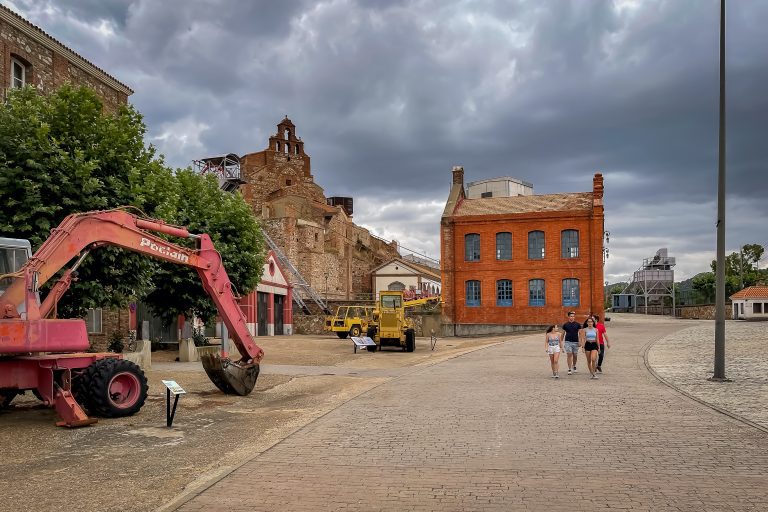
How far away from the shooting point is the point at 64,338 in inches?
438

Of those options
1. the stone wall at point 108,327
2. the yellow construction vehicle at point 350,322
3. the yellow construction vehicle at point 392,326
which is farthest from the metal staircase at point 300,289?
the stone wall at point 108,327

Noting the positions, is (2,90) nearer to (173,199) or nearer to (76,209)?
(173,199)

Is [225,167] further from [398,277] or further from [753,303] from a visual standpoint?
[753,303]

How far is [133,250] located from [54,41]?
1505 cm

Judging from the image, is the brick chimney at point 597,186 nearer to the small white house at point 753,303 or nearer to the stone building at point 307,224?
the small white house at point 753,303

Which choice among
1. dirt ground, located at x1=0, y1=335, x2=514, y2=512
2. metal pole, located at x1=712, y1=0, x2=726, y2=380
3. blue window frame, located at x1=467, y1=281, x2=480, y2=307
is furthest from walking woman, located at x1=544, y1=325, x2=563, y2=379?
blue window frame, located at x1=467, y1=281, x2=480, y2=307

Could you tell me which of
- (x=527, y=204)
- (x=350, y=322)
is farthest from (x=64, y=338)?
(x=527, y=204)

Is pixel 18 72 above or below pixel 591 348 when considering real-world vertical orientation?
above

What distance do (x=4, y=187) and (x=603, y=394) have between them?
1363cm

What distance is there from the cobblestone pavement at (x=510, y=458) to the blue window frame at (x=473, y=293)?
103 ft

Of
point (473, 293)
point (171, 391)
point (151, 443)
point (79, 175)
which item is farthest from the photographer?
point (473, 293)

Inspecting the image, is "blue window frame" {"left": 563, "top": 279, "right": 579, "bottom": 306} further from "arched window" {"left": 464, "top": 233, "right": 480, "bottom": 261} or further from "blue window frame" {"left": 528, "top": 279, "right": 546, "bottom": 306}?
"arched window" {"left": 464, "top": 233, "right": 480, "bottom": 261}

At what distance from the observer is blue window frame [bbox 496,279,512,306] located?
45.0 meters

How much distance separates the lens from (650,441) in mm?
9102
